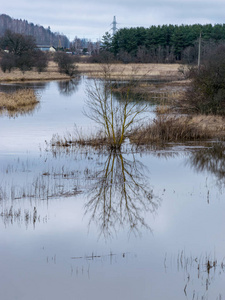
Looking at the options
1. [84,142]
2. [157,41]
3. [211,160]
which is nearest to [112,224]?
[211,160]

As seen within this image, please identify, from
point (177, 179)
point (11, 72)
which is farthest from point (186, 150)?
point (11, 72)

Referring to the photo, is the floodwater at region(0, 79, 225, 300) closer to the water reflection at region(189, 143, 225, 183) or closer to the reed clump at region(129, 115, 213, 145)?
the water reflection at region(189, 143, 225, 183)

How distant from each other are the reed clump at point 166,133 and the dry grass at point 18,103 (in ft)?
34.3

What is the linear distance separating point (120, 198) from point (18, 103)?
738 inches

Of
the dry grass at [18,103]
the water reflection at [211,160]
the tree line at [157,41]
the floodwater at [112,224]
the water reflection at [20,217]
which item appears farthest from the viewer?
the tree line at [157,41]

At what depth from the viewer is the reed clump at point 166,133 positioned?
16359 mm

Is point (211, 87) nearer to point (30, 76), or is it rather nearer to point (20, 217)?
point (20, 217)

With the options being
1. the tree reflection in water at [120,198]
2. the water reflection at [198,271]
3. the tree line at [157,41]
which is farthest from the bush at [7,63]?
the water reflection at [198,271]

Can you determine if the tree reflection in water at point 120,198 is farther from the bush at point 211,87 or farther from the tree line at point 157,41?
the tree line at point 157,41

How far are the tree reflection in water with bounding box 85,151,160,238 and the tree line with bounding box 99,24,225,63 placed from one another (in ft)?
223

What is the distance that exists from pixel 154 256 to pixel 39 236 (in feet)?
6.40

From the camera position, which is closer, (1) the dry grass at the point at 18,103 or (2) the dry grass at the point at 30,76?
(1) the dry grass at the point at 18,103

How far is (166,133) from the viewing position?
54.3 feet

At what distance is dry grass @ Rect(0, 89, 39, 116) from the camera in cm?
2619
